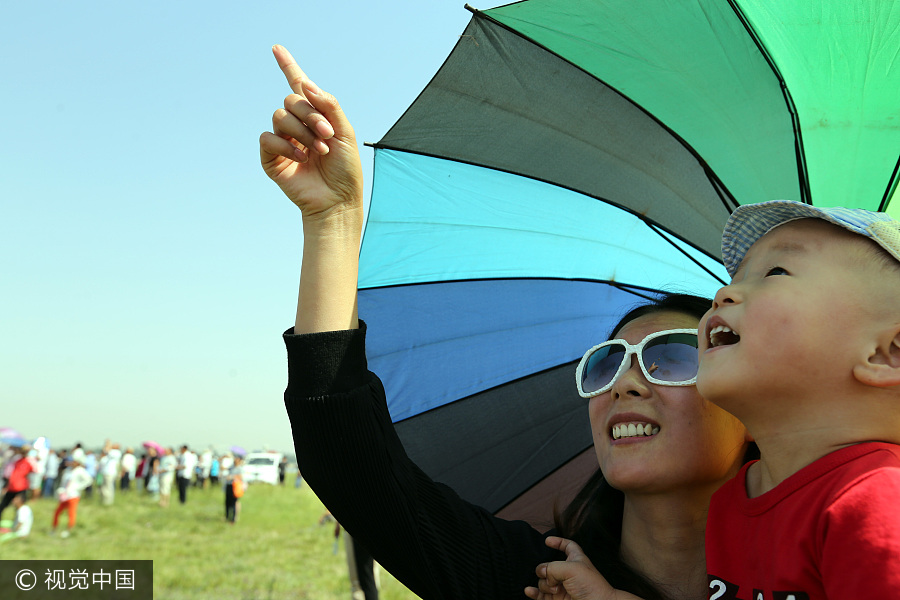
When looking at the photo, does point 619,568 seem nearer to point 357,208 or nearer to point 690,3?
point 357,208

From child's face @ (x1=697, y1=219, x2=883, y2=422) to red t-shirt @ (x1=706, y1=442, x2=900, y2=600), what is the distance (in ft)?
0.43

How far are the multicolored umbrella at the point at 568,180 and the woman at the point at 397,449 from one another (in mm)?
707

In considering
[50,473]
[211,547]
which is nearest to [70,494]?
[211,547]

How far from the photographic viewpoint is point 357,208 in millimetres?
1664

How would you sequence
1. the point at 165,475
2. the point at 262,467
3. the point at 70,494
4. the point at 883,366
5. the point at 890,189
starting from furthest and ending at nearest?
the point at 262,467
the point at 165,475
the point at 70,494
the point at 890,189
the point at 883,366

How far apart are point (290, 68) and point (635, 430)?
1.19 meters

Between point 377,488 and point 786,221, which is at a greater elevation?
point 786,221

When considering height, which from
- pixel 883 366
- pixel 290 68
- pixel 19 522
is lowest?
pixel 19 522

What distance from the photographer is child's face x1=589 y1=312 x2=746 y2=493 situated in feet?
5.65

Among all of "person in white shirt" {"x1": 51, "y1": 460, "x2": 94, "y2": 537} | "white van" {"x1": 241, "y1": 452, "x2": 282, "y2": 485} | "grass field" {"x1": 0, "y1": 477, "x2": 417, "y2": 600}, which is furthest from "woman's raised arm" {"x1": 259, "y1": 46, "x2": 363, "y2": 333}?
"white van" {"x1": 241, "y1": 452, "x2": 282, "y2": 485}

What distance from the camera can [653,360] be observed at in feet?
6.18

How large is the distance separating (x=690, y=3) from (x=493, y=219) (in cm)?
94

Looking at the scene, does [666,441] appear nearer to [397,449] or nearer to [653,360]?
[653,360]

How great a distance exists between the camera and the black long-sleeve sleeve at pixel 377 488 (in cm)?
155
